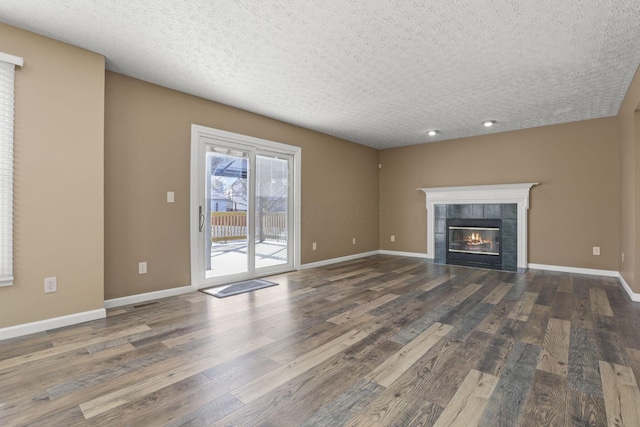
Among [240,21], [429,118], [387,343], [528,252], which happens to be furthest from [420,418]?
[528,252]

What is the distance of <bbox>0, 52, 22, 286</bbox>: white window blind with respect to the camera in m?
2.38

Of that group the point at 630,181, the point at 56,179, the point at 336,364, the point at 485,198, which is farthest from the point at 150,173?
the point at 630,181

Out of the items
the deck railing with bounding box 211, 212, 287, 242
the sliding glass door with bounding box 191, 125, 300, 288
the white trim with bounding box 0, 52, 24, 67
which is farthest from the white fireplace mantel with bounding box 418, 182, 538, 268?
the white trim with bounding box 0, 52, 24, 67

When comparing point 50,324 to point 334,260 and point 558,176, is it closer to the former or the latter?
point 334,260

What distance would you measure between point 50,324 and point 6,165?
52.2 inches

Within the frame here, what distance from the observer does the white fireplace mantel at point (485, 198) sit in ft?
17.1

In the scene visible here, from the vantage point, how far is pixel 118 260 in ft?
A: 10.6

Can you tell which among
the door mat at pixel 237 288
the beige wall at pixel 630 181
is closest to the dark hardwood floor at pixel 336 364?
the door mat at pixel 237 288

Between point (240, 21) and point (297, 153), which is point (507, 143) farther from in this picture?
point (240, 21)

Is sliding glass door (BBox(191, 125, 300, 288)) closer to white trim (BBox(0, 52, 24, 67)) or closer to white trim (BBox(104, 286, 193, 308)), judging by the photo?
white trim (BBox(104, 286, 193, 308))

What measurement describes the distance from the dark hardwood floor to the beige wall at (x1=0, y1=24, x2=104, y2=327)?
321 millimetres

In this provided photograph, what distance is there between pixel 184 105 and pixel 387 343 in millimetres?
3423

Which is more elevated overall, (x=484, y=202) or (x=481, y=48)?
(x=481, y=48)

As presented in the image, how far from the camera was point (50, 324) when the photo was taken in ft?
8.55
